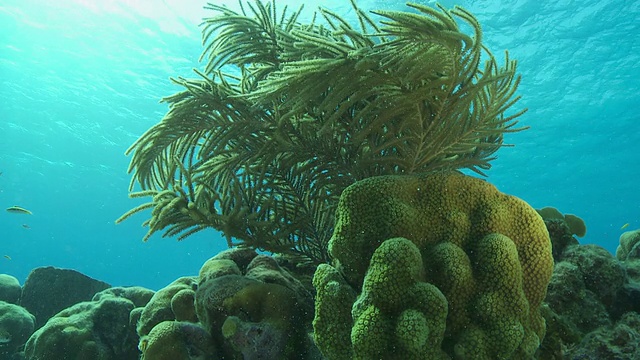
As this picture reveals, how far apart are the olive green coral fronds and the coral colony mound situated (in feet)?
0.06

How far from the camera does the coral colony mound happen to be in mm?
2498

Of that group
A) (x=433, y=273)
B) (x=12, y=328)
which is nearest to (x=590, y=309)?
(x=433, y=273)

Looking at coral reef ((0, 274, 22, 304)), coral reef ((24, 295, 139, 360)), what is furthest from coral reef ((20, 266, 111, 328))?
coral reef ((24, 295, 139, 360))

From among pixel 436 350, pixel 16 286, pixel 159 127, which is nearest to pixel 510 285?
pixel 436 350

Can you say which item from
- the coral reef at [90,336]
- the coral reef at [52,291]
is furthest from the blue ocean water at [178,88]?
the coral reef at [90,336]

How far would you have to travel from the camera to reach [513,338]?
237 centimetres

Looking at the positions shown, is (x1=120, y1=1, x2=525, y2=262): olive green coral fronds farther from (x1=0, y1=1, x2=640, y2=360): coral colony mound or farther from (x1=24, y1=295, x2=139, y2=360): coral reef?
(x1=24, y1=295, x2=139, y2=360): coral reef

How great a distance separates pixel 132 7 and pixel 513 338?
23815 millimetres

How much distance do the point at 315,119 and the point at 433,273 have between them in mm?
2034

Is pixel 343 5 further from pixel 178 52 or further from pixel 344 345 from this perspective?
pixel 344 345

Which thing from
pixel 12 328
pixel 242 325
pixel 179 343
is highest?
pixel 242 325

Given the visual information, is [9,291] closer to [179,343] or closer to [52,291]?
[52,291]

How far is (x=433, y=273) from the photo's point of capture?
263 centimetres

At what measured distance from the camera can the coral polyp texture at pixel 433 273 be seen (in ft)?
7.73
